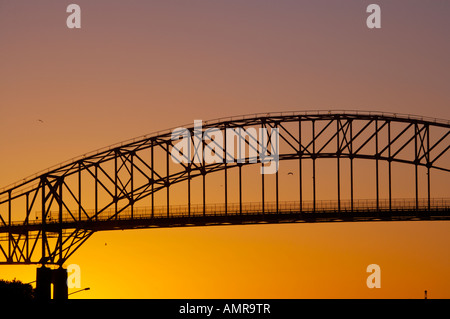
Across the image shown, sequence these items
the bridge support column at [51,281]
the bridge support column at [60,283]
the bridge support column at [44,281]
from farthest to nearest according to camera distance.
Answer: the bridge support column at [51,281]
the bridge support column at [44,281]
the bridge support column at [60,283]

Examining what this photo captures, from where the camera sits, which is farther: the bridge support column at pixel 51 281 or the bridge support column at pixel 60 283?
the bridge support column at pixel 51 281

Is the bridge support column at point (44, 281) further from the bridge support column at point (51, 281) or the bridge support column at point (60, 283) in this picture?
the bridge support column at point (60, 283)

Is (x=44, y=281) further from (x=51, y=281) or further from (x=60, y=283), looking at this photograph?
(x=60, y=283)

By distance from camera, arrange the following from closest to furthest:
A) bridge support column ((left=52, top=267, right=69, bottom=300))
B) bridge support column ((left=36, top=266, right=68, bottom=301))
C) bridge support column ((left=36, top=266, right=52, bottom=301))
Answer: bridge support column ((left=52, top=267, right=69, bottom=300)) → bridge support column ((left=36, top=266, right=52, bottom=301)) → bridge support column ((left=36, top=266, right=68, bottom=301))

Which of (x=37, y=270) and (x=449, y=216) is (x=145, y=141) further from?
(x=449, y=216)

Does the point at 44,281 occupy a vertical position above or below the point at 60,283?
above

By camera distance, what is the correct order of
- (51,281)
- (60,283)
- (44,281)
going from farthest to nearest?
(51,281), (60,283), (44,281)

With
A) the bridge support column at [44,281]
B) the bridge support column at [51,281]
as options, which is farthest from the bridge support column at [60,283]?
the bridge support column at [44,281]

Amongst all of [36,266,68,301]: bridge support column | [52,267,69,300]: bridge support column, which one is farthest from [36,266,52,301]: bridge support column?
[52,267,69,300]: bridge support column

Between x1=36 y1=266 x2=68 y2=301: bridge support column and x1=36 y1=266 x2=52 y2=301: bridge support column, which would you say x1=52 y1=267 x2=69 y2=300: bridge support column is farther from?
x1=36 y1=266 x2=52 y2=301: bridge support column

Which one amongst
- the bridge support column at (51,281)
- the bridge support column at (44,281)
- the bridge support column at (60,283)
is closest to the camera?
the bridge support column at (60,283)

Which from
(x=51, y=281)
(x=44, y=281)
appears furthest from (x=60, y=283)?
(x=44, y=281)

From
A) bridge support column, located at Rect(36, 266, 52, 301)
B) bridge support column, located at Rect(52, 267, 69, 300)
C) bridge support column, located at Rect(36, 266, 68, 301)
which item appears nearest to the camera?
bridge support column, located at Rect(52, 267, 69, 300)
